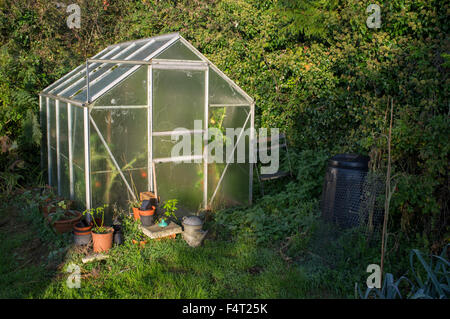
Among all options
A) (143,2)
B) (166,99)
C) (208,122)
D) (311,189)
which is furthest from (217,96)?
(143,2)

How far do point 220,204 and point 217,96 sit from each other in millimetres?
1804

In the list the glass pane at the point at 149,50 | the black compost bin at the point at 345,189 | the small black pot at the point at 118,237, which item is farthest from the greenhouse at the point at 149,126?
the black compost bin at the point at 345,189

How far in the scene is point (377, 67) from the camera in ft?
20.7

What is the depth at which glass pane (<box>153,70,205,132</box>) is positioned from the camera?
5.84m

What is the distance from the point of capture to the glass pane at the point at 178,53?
5828 mm

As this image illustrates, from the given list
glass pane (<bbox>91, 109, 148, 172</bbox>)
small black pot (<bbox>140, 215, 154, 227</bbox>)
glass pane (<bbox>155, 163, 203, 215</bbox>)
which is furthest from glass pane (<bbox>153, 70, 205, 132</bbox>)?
small black pot (<bbox>140, 215, 154, 227</bbox>)

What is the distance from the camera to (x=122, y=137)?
220 inches

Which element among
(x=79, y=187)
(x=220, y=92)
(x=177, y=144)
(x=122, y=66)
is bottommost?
(x=79, y=187)

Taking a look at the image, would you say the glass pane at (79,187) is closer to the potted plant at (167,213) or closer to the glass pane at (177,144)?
the glass pane at (177,144)

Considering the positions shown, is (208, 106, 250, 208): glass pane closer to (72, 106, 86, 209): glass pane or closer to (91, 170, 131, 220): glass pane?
(91, 170, 131, 220): glass pane

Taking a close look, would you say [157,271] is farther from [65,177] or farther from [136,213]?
[65,177]

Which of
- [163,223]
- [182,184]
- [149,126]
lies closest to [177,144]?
[149,126]

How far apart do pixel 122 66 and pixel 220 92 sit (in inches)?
62.1

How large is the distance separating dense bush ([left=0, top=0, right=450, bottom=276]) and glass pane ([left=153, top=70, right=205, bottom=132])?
1.84m
